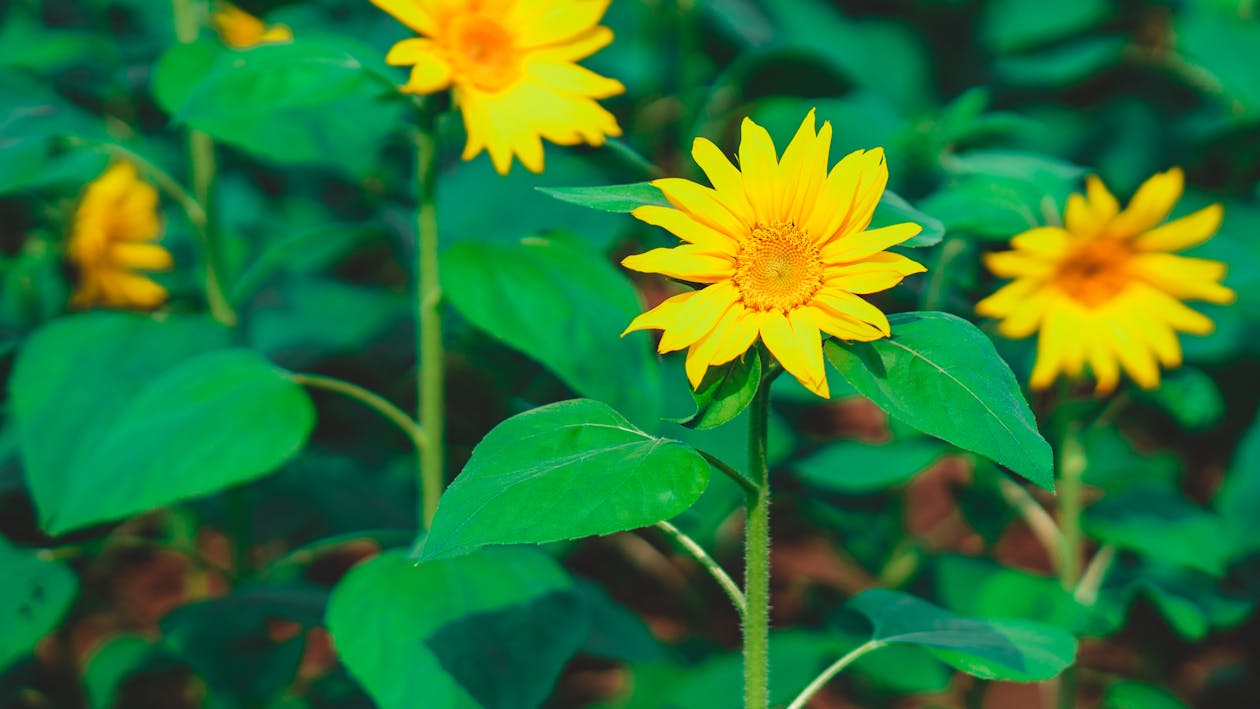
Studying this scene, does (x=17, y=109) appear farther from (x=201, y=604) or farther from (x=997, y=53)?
(x=997, y=53)

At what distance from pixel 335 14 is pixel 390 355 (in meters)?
0.72

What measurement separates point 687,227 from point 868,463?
2.36 feet

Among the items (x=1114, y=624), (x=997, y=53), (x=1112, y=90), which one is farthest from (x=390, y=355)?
(x=1112, y=90)

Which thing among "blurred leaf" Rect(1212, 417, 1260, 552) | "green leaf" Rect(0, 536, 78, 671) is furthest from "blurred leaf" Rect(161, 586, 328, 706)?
"blurred leaf" Rect(1212, 417, 1260, 552)

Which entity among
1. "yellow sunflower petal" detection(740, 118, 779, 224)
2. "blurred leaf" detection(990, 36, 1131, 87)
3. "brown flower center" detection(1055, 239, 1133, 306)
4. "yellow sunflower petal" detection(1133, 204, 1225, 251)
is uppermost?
"blurred leaf" detection(990, 36, 1131, 87)

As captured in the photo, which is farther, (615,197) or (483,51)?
(483,51)

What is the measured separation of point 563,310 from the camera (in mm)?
1273

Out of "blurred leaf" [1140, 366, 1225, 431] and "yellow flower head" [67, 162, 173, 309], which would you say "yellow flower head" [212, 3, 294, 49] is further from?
"blurred leaf" [1140, 366, 1225, 431]

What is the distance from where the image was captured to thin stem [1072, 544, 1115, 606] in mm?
1551

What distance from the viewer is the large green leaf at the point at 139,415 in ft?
3.96

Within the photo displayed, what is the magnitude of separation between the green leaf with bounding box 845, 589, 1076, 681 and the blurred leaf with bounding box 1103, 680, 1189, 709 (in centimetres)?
47

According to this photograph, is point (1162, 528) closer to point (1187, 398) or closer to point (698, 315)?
point (1187, 398)

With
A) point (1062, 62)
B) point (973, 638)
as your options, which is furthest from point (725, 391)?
point (1062, 62)

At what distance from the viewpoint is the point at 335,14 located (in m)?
2.38
